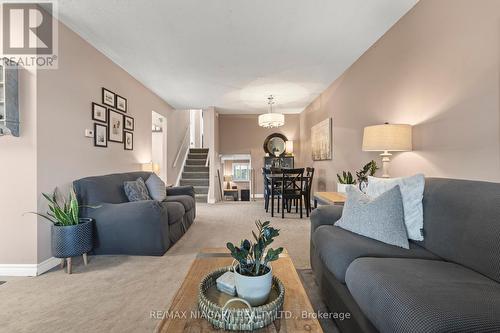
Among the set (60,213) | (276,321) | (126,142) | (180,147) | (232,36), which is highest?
(232,36)

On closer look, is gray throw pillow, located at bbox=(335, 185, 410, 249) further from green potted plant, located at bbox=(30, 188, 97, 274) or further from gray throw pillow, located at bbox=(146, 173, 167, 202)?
gray throw pillow, located at bbox=(146, 173, 167, 202)

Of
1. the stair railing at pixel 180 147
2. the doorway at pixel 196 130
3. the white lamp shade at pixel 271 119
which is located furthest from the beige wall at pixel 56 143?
the doorway at pixel 196 130

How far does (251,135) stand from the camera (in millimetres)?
7082

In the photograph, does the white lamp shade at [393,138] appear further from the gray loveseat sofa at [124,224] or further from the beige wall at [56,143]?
the beige wall at [56,143]

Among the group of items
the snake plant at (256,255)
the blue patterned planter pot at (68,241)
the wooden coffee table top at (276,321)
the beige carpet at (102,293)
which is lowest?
the beige carpet at (102,293)

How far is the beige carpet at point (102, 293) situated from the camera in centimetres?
143

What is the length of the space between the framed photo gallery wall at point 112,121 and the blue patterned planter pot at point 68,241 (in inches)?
48.5

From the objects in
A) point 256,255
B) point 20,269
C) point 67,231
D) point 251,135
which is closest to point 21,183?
point 67,231

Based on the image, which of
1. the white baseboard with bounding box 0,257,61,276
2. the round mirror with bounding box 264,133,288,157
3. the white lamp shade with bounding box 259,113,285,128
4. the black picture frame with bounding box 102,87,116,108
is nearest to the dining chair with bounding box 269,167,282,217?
the white lamp shade with bounding box 259,113,285,128

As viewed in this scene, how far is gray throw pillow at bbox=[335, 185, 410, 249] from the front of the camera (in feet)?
4.79

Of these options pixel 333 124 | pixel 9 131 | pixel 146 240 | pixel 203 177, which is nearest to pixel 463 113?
pixel 333 124

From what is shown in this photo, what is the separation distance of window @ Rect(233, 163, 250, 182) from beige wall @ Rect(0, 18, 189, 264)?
186 inches

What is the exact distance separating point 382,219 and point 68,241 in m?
2.56

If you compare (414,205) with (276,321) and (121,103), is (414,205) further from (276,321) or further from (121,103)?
(121,103)
